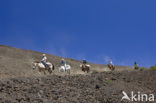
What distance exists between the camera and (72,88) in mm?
14453

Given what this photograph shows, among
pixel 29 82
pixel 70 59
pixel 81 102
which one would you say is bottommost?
pixel 81 102

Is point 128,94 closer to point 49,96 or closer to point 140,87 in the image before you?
point 140,87

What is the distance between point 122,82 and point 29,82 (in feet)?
21.1

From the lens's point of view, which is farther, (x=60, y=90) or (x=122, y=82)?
(x=122, y=82)

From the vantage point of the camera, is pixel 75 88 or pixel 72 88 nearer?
pixel 72 88

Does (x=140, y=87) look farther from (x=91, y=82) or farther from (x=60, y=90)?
(x=60, y=90)

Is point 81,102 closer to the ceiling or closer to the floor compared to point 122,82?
closer to the floor

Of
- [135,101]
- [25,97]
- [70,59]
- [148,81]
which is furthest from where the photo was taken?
[70,59]

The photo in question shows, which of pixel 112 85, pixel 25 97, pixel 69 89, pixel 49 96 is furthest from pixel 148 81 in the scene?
pixel 25 97

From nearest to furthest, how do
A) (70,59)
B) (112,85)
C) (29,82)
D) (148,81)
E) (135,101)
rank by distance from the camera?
(135,101)
(29,82)
(112,85)
(148,81)
(70,59)

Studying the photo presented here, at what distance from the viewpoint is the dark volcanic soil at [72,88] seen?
12.6m

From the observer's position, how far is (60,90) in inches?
542

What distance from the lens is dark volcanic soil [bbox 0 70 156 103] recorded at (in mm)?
12554

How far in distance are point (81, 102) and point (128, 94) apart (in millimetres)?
3343
